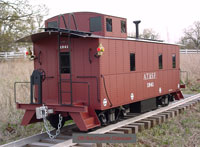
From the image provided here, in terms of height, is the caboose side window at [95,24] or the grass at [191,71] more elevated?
the caboose side window at [95,24]

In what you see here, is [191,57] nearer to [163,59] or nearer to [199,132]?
[163,59]

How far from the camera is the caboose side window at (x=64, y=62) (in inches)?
346

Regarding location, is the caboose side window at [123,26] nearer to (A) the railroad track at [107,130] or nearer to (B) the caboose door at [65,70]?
(B) the caboose door at [65,70]

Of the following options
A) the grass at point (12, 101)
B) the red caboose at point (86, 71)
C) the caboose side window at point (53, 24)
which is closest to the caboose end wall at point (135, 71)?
the red caboose at point (86, 71)

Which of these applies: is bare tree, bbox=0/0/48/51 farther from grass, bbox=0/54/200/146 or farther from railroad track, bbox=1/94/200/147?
railroad track, bbox=1/94/200/147

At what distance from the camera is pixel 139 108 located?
10.7 meters

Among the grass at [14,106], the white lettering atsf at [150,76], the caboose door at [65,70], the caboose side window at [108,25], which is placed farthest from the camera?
the white lettering atsf at [150,76]

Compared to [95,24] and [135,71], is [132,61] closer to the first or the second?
[135,71]

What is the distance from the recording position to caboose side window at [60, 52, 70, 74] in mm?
8797

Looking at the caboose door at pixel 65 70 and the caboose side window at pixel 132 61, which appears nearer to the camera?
the caboose door at pixel 65 70

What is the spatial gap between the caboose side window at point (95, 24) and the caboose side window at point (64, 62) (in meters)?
1.25

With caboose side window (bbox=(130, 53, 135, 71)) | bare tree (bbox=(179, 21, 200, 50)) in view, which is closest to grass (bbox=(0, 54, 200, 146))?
caboose side window (bbox=(130, 53, 135, 71))

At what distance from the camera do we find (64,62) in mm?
8867

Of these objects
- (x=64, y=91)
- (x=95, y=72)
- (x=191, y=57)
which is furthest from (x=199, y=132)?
(x=191, y=57)
